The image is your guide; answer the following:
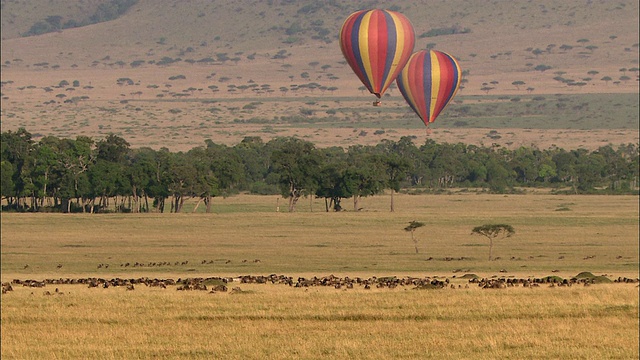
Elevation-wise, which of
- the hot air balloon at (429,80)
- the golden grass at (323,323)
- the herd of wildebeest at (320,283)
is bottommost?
the herd of wildebeest at (320,283)

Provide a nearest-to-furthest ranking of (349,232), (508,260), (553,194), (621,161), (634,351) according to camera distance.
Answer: (634,351)
(508,260)
(349,232)
(553,194)
(621,161)

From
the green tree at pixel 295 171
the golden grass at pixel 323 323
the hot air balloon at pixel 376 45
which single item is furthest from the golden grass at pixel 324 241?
the golden grass at pixel 323 323

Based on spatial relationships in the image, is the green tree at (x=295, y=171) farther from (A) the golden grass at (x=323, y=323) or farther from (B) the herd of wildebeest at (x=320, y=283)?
(A) the golden grass at (x=323, y=323)

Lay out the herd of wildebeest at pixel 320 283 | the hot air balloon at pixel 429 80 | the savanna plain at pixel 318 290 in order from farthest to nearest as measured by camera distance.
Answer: the hot air balloon at pixel 429 80 → the herd of wildebeest at pixel 320 283 → the savanna plain at pixel 318 290

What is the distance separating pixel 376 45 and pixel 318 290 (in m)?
27.3

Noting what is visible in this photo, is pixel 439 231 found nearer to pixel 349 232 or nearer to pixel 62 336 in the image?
pixel 349 232

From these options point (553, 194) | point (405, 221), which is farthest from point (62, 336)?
point (553, 194)

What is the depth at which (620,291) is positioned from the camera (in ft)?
169

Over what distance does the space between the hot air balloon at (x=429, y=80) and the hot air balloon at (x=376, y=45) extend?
4916 mm

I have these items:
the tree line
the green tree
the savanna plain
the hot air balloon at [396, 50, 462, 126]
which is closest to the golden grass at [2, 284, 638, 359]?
the savanna plain

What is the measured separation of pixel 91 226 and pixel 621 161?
79.3 metres

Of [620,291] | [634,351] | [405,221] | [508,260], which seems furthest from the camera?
[405,221]

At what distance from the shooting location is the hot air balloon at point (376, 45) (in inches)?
3009

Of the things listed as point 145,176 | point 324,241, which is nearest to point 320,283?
point 324,241
